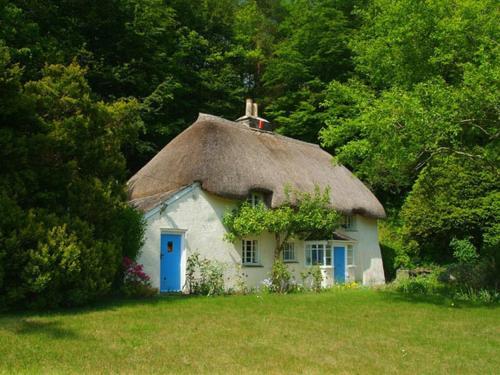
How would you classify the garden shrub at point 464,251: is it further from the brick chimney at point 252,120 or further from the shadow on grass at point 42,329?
the shadow on grass at point 42,329

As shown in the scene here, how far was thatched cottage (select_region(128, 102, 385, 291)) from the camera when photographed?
18.5m

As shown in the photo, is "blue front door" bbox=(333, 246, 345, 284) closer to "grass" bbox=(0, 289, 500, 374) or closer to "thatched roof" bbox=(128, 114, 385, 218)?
"thatched roof" bbox=(128, 114, 385, 218)

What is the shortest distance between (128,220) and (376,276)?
1441 centimetres

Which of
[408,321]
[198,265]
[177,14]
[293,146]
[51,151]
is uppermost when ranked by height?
[177,14]

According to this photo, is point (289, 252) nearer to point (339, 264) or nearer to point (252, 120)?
point (339, 264)

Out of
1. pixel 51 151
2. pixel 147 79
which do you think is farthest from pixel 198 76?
pixel 51 151

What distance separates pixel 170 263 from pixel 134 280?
2710 millimetres

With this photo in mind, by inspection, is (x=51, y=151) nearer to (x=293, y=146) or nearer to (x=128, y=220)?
(x=128, y=220)

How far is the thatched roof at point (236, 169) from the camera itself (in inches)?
773

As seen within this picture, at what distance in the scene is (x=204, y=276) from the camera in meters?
18.4

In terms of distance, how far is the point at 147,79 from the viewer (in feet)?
93.5

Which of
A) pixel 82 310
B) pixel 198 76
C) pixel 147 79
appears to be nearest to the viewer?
pixel 82 310

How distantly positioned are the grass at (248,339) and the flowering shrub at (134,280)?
0.77 metres

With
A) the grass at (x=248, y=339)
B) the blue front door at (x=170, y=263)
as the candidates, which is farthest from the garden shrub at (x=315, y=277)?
the grass at (x=248, y=339)
